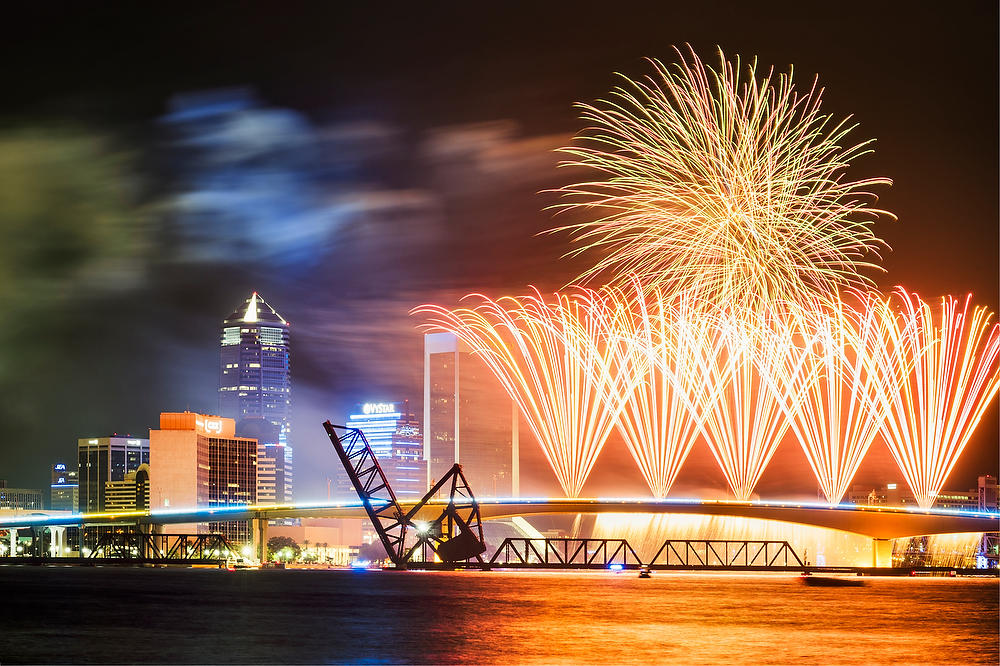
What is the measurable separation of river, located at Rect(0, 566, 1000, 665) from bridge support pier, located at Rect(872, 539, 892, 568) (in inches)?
1688

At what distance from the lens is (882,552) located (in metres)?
A: 150

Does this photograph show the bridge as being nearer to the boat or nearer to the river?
the boat

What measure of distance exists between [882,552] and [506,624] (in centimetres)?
9633

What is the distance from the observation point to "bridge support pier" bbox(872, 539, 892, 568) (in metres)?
150

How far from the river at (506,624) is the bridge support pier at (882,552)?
141 feet

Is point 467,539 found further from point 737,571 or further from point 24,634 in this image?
point 24,634

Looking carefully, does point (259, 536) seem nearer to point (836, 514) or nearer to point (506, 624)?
point (836, 514)

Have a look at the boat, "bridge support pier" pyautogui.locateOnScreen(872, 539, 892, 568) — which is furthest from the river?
"bridge support pier" pyautogui.locateOnScreen(872, 539, 892, 568)

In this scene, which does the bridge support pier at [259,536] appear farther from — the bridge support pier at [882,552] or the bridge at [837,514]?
the bridge support pier at [882,552]

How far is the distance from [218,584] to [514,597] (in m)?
37.0

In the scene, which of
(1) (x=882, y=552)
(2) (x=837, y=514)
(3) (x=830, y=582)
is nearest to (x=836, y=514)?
(2) (x=837, y=514)

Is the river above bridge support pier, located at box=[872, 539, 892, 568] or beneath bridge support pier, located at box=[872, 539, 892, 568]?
above

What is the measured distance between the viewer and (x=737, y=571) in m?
143

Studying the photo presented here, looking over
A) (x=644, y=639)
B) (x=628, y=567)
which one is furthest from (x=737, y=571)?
(x=644, y=639)
